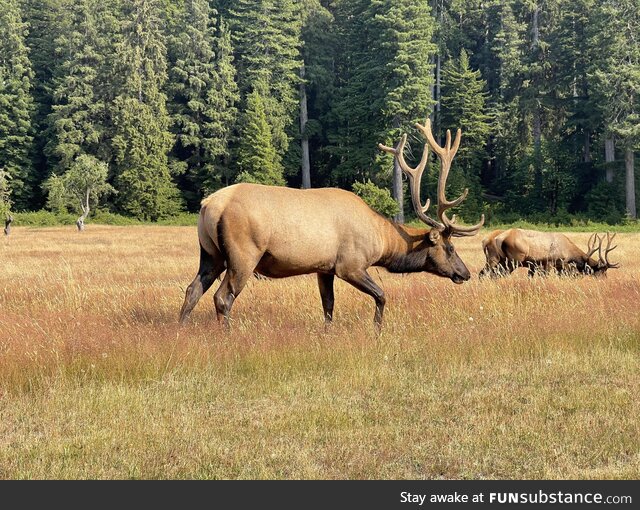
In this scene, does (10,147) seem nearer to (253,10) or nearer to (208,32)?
(208,32)

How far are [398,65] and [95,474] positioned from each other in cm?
4419

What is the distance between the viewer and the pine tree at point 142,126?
4969 centimetres

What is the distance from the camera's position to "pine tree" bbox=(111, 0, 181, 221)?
163 ft

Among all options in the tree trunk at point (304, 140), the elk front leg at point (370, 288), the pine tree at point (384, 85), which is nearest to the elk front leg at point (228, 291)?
the elk front leg at point (370, 288)

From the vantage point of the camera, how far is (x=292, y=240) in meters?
8.69

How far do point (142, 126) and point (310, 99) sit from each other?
15.7m

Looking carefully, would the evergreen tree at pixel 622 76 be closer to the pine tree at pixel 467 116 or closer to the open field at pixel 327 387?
the pine tree at pixel 467 116

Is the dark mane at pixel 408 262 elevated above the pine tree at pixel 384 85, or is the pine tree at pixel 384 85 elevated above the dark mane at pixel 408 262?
the pine tree at pixel 384 85

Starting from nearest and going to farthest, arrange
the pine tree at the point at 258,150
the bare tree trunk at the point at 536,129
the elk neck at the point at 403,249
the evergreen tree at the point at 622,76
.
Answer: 1. the elk neck at the point at 403,249
2. the evergreen tree at the point at 622,76
3. the bare tree trunk at the point at 536,129
4. the pine tree at the point at 258,150

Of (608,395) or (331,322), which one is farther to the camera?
(331,322)

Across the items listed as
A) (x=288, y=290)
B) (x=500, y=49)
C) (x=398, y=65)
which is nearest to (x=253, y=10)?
(x=398, y=65)

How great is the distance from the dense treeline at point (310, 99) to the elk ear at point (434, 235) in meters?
35.4

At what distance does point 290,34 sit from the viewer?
57.9 metres

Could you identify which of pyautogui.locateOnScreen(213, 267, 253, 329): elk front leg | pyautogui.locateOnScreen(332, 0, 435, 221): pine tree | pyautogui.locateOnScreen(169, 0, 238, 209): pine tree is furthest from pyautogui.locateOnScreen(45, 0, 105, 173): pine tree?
pyautogui.locateOnScreen(213, 267, 253, 329): elk front leg
